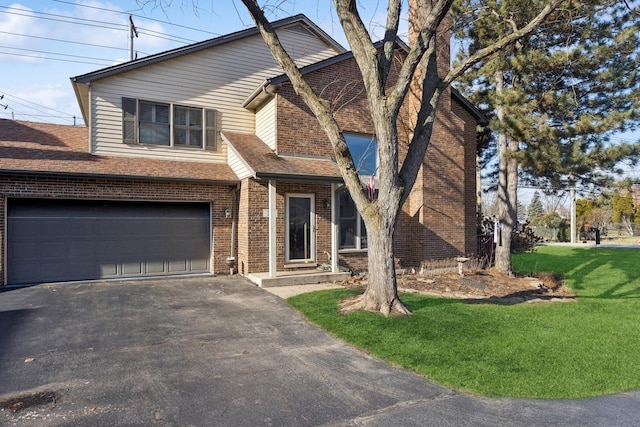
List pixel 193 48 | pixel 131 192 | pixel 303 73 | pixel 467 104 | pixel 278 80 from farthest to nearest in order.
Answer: pixel 467 104 → pixel 193 48 → pixel 303 73 → pixel 278 80 → pixel 131 192

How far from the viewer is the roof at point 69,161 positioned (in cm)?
1022

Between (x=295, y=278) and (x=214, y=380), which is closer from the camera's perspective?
(x=214, y=380)

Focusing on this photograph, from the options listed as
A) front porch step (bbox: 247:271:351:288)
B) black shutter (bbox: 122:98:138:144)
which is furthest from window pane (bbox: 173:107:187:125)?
front porch step (bbox: 247:271:351:288)

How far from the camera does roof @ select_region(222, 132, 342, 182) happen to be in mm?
10406

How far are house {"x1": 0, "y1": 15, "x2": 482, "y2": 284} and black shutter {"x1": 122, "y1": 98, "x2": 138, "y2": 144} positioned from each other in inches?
1.3

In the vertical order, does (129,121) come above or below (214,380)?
above

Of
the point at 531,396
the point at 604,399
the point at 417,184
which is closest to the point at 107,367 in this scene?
the point at 531,396

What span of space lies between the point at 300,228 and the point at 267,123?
3.48 meters

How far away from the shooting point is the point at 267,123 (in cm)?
1252

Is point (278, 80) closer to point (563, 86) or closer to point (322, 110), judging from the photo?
point (322, 110)

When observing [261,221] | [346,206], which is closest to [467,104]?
[346,206]

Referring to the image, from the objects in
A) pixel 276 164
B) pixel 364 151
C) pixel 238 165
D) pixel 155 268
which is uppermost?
pixel 364 151

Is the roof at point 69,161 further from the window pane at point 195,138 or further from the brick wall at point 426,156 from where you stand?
the brick wall at point 426,156

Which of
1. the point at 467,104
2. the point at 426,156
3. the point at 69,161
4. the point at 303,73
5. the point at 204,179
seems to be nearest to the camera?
the point at 69,161
